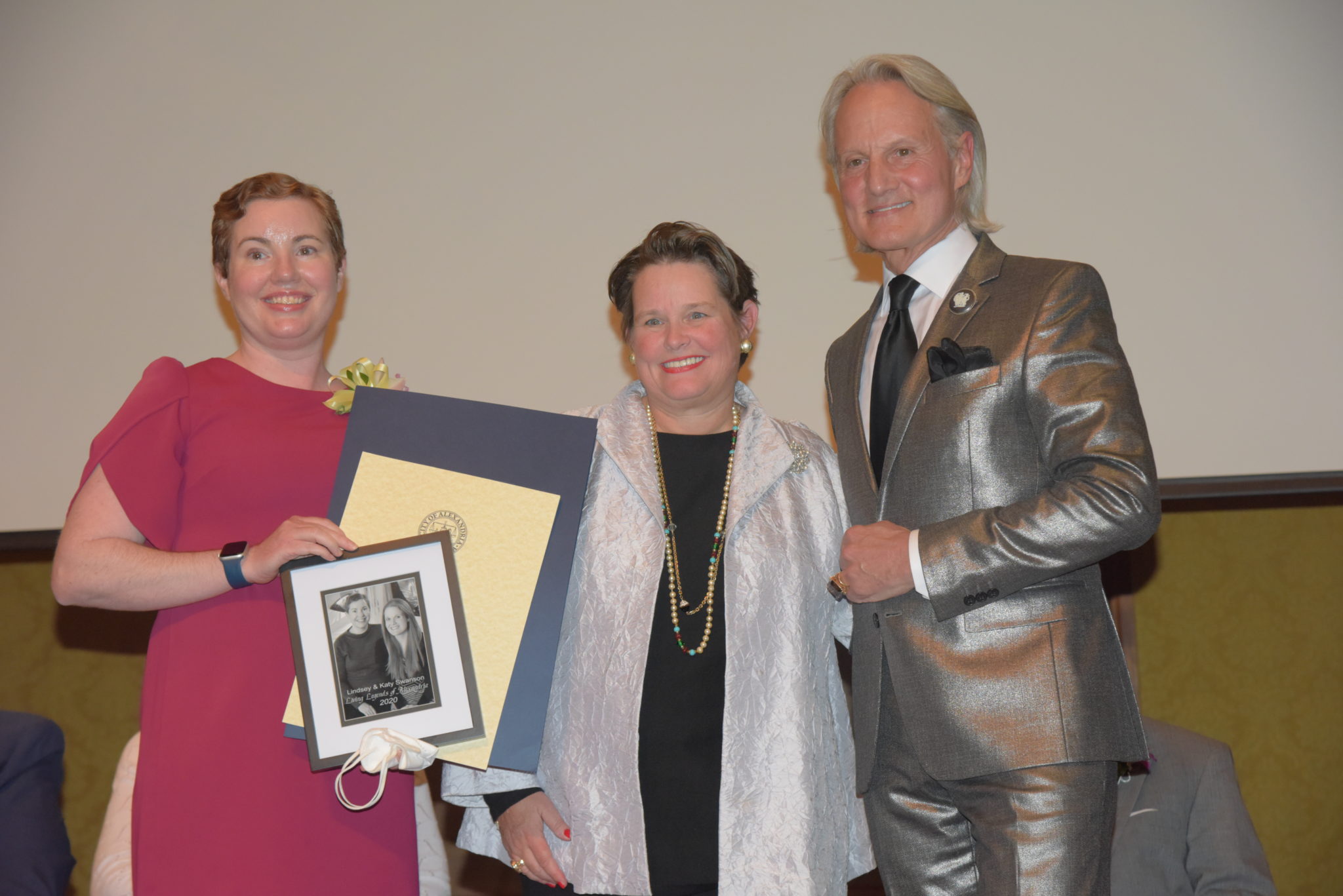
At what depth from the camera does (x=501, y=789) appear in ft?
5.78

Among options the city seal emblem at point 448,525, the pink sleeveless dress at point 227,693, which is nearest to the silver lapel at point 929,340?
the city seal emblem at point 448,525

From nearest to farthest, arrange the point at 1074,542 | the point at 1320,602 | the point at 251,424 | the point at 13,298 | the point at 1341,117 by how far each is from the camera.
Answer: the point at 1074,542 < the point at 251,424 < the point at 1341,117 < the point at 13,298 < the point at 1320,602

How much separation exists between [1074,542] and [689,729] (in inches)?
27.2

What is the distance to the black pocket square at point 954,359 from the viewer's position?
5.24 feet

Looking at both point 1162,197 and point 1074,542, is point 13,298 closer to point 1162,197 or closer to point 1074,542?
point 1074,542

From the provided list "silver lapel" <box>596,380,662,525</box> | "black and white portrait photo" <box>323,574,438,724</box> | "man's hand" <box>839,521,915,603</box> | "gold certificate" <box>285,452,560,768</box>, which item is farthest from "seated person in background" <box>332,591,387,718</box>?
"man's hand" <box>839,521,915,603</box>

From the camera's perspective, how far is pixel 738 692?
175 centimetres

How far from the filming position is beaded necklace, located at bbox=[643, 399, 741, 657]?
5.94 feet

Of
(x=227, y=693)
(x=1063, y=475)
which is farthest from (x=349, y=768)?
(x=1063, y=475)

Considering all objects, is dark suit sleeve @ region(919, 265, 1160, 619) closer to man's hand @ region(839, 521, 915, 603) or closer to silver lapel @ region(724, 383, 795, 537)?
man's hand @ region(839, 521, 915, 603)

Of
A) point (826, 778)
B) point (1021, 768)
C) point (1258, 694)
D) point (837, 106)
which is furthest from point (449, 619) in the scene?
→ point (1258, 694)

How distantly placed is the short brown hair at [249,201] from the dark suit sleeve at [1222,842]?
232 cm

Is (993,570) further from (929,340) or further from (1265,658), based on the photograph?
(1265,658)

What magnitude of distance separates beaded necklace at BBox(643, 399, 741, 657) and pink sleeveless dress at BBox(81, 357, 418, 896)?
21.1 inches
